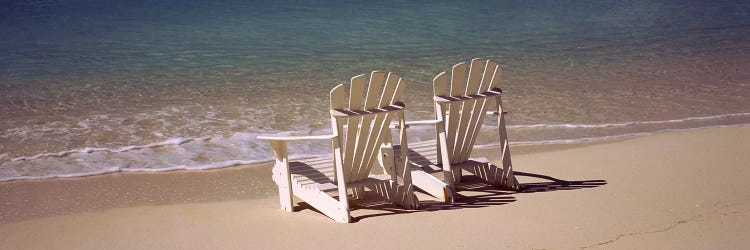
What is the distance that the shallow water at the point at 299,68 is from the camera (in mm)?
10734

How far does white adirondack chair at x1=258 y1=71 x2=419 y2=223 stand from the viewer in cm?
692

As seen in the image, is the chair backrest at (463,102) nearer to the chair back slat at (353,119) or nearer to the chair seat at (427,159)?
the chair seat at (427,159)

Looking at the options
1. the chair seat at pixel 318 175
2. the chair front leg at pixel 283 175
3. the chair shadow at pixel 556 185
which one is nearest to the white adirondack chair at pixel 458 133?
the chair shadow at pixel 556 185

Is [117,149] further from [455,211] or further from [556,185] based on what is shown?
[556,185]

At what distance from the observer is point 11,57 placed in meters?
16.5

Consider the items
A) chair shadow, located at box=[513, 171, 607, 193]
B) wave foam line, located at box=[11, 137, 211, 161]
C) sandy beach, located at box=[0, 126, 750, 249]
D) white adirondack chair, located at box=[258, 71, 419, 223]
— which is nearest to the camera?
sandy beach, located at box=[0, 126, 750, 249]

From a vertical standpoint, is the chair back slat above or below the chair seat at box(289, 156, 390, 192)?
above

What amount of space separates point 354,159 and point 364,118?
323mm

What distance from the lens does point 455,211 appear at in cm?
711

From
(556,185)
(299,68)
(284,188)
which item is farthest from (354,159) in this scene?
(299,68)

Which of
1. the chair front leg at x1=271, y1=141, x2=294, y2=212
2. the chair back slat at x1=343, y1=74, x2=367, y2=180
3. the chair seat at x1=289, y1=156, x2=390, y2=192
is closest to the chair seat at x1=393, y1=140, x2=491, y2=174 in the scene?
the chair seat at x1=289, y1=156, x2=390, y2=192

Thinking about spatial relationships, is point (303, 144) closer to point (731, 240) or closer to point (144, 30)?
point (731, 240)

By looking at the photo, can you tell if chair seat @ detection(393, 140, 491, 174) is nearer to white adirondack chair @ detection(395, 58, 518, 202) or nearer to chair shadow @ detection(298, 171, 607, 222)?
white adirondack chair @ detection(395, 58, 518, 202)

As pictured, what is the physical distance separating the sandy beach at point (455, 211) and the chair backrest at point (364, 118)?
38 centimetres
